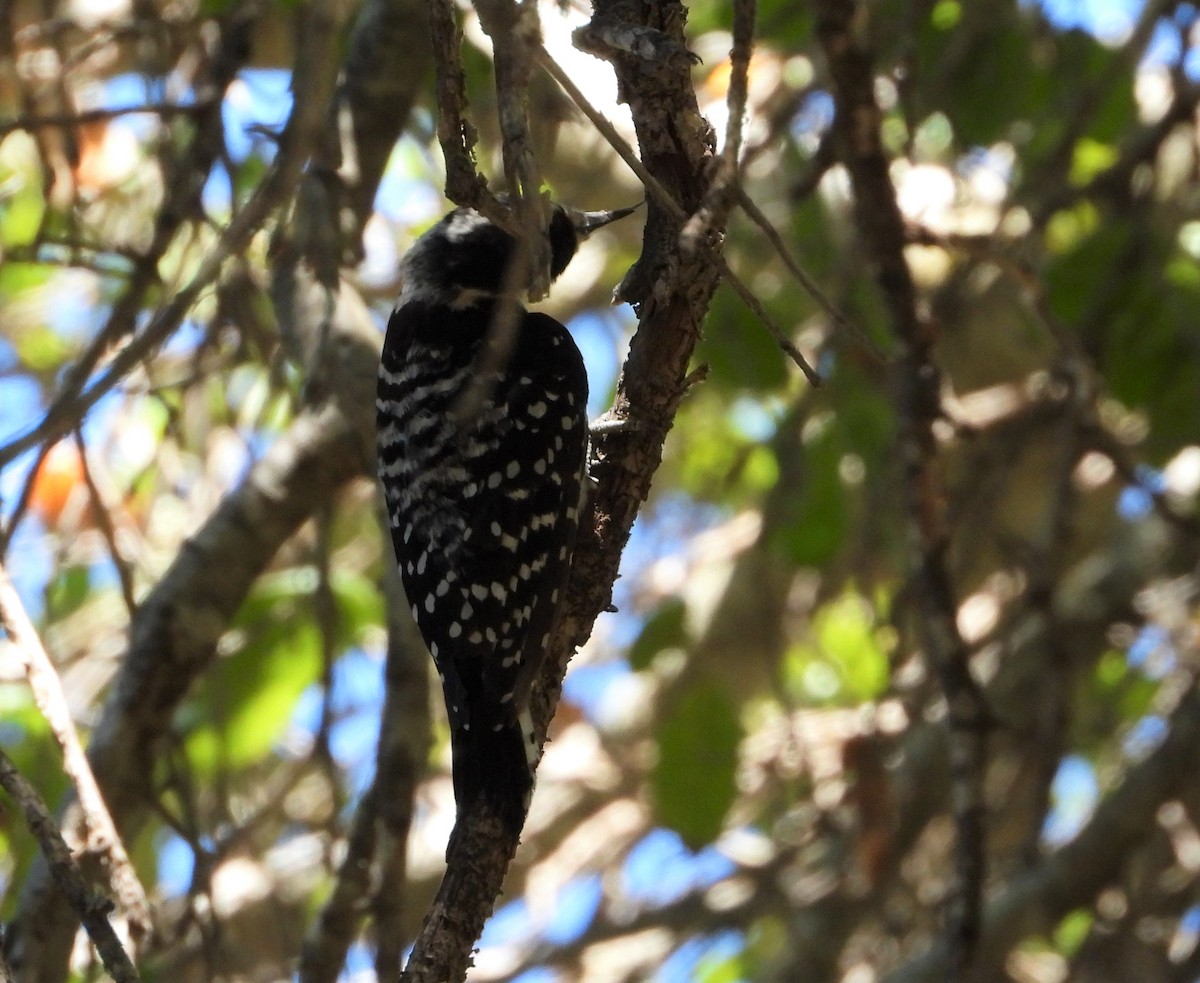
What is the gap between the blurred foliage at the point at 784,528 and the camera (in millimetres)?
3676

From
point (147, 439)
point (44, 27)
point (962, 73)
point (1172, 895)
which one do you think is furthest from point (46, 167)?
point (1172, 895)

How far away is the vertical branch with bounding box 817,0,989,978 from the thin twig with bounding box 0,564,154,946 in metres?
1.71

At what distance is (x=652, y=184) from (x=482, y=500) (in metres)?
1.28

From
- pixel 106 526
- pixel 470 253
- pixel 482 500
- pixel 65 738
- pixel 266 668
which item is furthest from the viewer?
pixel 266 668

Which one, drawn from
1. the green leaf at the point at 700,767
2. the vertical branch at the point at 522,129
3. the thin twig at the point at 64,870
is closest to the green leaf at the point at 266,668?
the green leaf at the point at 700,767

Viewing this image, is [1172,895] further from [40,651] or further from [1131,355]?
[40,651]

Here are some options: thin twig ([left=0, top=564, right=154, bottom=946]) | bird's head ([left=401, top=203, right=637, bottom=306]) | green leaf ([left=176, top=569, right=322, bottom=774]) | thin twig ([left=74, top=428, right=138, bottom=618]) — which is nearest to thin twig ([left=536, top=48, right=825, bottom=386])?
thin twig ([left=0, top=564, right=154, bottom=946])

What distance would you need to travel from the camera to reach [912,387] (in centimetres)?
338

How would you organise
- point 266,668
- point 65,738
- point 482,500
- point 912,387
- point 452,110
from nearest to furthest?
1. point 452,110
2. point 65,738
3. point 482,500
4. point 912,387
5. point 266,668

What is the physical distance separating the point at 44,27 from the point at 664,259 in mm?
1981

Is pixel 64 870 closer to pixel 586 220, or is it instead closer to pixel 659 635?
pixel 659 635

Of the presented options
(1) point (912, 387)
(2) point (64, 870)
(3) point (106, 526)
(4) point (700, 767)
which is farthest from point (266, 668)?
(2) point (64, 870)

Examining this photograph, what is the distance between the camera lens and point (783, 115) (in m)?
3.87

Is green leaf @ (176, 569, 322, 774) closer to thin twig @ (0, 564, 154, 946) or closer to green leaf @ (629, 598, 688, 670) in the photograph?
green leaf @ (629, 598, 688, 670)
